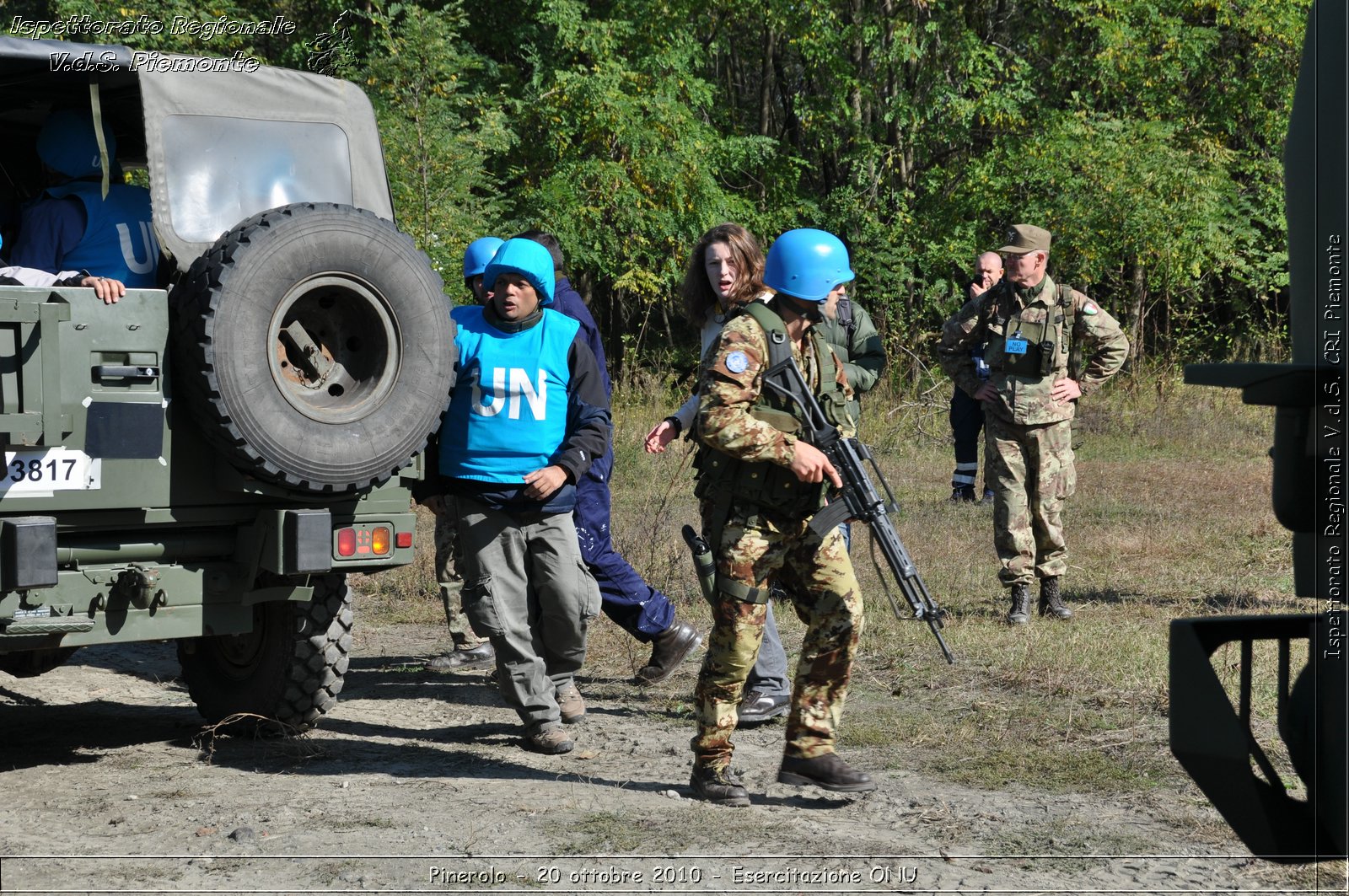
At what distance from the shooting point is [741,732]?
19.2 ft

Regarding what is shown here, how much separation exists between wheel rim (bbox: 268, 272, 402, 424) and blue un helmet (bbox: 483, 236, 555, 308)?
540 millimetres

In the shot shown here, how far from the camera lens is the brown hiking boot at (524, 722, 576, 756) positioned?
550 cm

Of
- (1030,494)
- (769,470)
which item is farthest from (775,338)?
(1030,494)

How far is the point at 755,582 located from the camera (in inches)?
186

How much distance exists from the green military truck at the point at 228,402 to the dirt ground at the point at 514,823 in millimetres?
462

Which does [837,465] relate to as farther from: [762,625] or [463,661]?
[463,661]

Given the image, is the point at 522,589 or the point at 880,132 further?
the point at 880,132

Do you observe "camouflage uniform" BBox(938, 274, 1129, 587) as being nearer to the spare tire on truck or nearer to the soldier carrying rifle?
the soldier carrying rifle

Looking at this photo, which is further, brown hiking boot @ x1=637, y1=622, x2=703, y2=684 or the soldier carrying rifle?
brown hiking boot @ x1=637, y1=622, x2=703, y2=684

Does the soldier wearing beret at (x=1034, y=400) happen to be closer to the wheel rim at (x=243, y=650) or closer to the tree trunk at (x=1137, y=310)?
the wheel rim at (x=243, y=650)

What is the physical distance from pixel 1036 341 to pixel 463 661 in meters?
3.33

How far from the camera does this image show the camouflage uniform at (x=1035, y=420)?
7742 mm

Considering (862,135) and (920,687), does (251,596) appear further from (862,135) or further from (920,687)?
A: (862,135)

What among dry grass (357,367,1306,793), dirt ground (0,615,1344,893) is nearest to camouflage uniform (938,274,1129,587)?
dry grass (357,367,1306,793)
